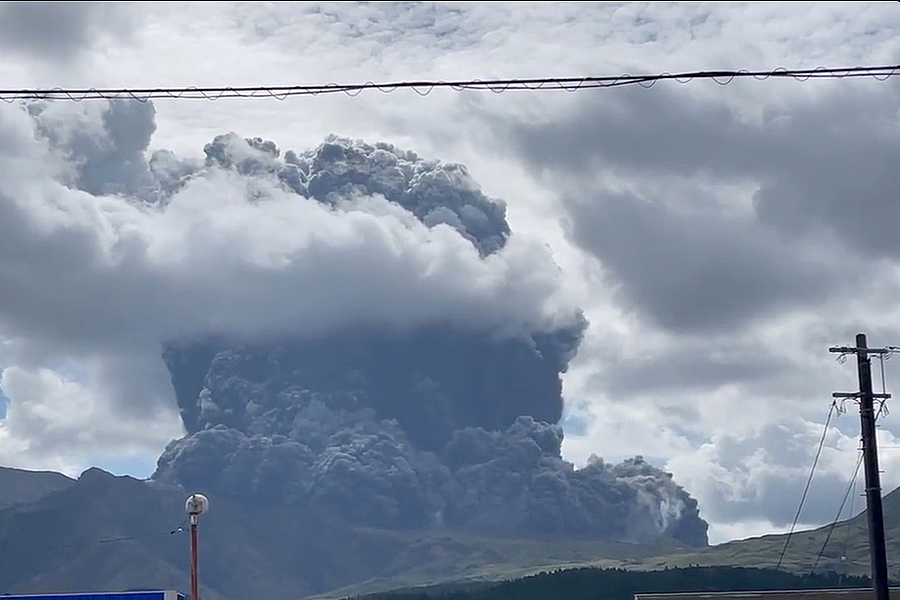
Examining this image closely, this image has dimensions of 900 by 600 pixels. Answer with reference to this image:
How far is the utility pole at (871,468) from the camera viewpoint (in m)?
40.5

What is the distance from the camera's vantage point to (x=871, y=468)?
4084cm

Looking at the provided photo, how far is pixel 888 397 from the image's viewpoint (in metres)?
45.7

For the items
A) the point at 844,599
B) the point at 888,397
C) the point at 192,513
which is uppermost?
the point at 888,397

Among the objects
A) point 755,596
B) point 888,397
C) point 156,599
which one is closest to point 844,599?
point 755,596

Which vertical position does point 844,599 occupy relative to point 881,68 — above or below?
below

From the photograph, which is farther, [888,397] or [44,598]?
[44,598]

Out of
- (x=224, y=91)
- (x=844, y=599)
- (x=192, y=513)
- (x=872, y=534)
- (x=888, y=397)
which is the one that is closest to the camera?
(x=224, y=91)

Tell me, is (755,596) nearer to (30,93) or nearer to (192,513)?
(192,513)

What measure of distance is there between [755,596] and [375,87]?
167ft

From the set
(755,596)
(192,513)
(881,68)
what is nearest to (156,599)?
(192,513)

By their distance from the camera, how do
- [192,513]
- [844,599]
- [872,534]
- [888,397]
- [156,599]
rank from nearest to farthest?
1. [192,513]
2. [872,534]
3. [888,397]
4. [156,599]
5. [844,599]

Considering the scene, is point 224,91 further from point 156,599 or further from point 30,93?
point 156,599

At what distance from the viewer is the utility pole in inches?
1593

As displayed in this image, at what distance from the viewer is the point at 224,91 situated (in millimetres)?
19250
